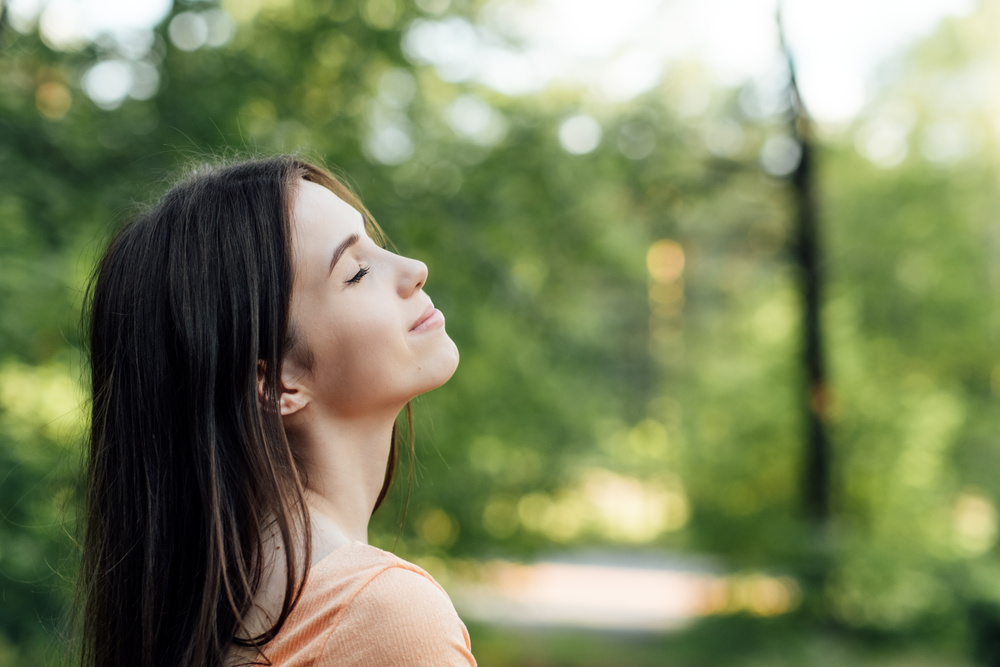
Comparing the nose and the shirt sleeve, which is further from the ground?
the nose

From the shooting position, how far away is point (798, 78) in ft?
29.8

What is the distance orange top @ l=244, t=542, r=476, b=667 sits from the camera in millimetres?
1034

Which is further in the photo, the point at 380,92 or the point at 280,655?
the point at 380,92

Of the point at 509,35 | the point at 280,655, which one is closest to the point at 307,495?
the point at 280,655

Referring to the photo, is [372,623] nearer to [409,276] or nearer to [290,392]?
[290,392]

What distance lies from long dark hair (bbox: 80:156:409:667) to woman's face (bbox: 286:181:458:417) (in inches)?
1.3

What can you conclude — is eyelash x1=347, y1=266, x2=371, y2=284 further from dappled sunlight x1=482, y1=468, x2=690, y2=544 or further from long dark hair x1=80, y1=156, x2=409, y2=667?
dappled sunlight x1=482, y1=468, x2=690, y2=544

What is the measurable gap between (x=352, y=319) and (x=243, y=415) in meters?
0.23

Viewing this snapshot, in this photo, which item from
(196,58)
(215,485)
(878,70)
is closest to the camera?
(215,485)

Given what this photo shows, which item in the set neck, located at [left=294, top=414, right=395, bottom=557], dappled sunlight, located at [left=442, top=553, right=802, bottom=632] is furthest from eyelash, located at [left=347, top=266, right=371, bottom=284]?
dappled sunlight, located at [left=442, top=553, right=802, bottom=632]

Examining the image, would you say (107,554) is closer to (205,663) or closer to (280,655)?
(205,663)

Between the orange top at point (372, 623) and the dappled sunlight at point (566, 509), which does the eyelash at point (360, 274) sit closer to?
the orange top at point (372, 623)

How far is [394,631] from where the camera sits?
1035 mm

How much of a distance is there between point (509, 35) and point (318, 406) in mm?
5631
